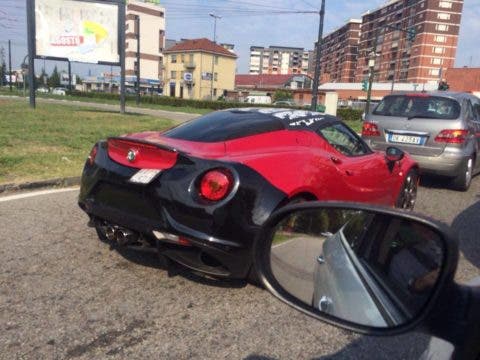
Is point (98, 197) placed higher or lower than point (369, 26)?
lower

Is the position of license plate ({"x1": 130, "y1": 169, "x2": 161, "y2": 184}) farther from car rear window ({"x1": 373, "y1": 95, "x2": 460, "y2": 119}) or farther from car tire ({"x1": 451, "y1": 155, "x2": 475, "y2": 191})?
car tire ({"x1": 451, "y1": 155, "x2": 475, "y2": 191})

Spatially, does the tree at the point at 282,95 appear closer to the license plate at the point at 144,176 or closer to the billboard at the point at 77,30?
the billboard at the point at 77,30

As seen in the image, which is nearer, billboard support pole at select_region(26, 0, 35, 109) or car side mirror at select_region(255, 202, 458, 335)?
car side mirror at select_region(255, 202, 458, 335)

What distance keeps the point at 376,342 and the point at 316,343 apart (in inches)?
14.0

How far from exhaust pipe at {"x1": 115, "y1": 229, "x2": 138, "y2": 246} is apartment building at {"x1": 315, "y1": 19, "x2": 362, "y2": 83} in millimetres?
127975

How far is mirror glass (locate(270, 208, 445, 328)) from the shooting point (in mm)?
1106

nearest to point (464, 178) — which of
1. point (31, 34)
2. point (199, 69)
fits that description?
point (31, 34)

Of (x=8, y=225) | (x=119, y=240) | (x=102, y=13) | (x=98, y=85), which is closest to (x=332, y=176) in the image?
(x=119, y=240)

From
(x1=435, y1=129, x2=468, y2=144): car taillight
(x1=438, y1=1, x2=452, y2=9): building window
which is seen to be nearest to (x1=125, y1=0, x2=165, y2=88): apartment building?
(x1=438, y1=1, x2=452, y2=9): building window

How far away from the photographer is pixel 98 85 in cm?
12088

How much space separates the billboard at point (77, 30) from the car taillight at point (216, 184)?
1823 centimetres

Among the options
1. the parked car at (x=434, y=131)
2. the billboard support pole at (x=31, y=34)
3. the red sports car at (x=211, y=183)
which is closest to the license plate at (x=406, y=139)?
the parked car at (x=434, y=131)

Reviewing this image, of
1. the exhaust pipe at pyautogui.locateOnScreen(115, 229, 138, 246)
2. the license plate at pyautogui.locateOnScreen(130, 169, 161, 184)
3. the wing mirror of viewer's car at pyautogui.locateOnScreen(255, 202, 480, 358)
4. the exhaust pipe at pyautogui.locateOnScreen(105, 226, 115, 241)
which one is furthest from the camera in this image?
the exhaust pipe at pyautogui.locateOnScreen(105, 226, 115, 241)

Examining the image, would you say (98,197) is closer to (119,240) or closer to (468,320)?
(119,240)
